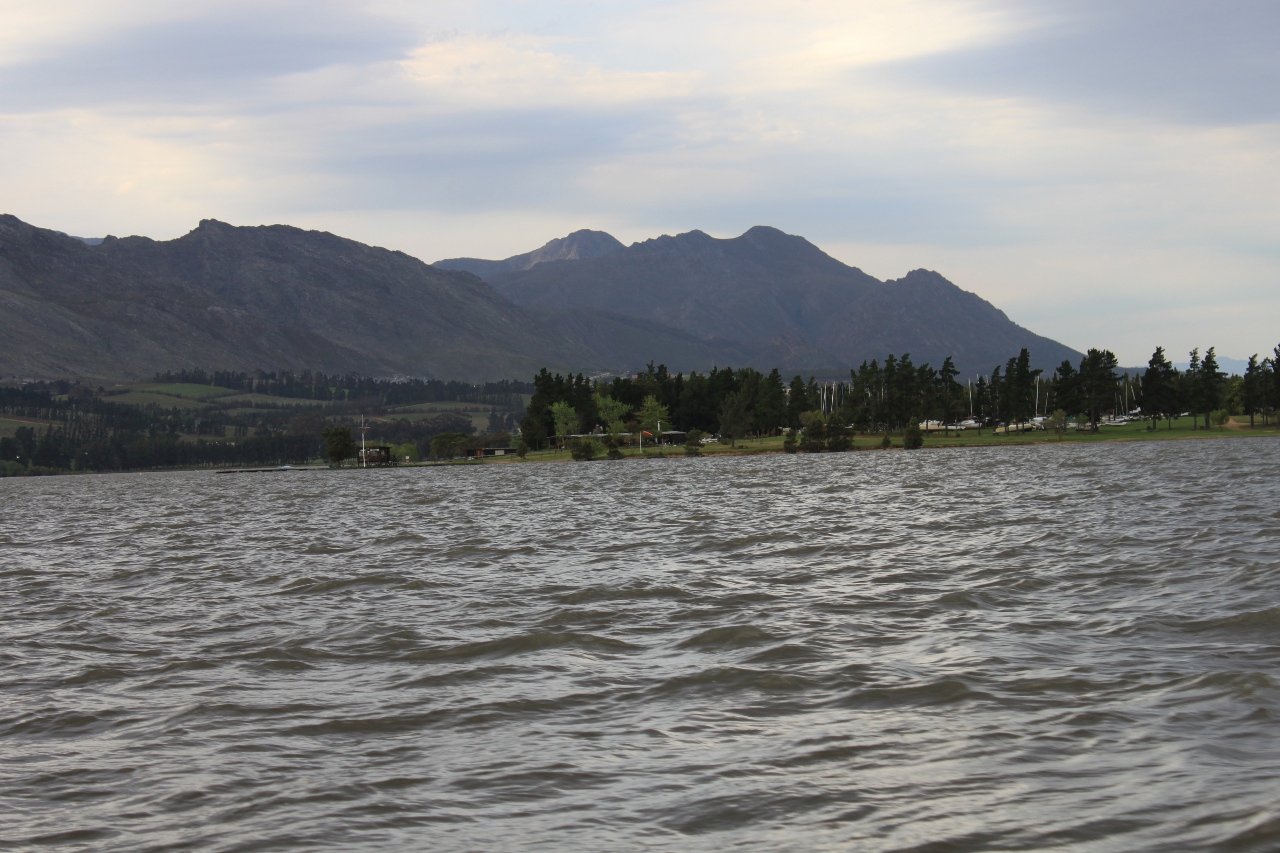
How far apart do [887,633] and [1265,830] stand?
12.1 metres

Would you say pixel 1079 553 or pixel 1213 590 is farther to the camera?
pixel 1079 553

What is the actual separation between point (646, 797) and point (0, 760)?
33.0 feet

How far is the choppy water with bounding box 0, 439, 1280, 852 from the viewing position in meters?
12.4

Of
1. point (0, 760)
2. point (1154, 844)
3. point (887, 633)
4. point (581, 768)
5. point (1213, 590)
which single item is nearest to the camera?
point (1154, 844)

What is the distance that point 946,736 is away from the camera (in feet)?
49.8

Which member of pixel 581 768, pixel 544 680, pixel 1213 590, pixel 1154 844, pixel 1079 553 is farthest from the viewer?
pixel 1079 553

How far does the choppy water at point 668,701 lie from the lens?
40.5 feet

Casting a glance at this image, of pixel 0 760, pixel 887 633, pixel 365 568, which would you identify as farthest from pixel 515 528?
pixel 0 760

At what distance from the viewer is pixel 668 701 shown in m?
18.0

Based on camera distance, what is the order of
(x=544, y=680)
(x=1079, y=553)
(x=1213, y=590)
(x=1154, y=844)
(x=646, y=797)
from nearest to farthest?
1. (x=1154, y=844)
2. (x=646, y=797)
3. (x=544, y=680)
4. (x=1213, y=590)
5. (x=1079, y=553)

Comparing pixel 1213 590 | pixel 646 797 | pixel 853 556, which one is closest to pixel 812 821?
pixel 646 797

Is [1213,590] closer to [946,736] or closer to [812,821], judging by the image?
[946,736]

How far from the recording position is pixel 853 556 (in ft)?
126

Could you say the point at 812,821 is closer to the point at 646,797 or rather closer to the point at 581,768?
the point at 646,797
